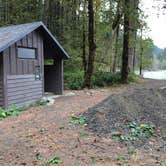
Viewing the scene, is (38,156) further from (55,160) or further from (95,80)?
(95,80)

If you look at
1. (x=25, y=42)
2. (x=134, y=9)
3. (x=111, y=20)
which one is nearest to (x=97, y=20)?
(x=111, y=20)

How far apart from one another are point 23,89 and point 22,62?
1.13 m

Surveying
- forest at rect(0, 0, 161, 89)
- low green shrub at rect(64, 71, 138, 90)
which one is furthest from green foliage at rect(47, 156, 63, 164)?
forest at rect(0, 0, 161, 89)

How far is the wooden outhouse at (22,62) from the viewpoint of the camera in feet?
31.7

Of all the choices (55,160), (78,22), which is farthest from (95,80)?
(55,160)

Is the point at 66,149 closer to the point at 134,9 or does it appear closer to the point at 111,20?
the point at 134,9

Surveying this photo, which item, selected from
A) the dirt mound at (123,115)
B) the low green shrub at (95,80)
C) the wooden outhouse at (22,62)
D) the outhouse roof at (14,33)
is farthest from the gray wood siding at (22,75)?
the low green shrub at (95,80)

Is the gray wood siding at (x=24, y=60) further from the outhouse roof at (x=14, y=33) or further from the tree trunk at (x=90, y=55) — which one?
the tree trunk at (x=90, y=55)

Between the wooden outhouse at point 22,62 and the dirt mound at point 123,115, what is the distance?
4206mm

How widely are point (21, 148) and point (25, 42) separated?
6.71m

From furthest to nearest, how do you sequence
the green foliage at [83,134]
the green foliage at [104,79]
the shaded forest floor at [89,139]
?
the green foliage at [104,79]
the green foliage at [83,134]
the shaded forest floor at [89,139]

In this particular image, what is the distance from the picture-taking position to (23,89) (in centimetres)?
1075

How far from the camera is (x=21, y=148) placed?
16.3ft

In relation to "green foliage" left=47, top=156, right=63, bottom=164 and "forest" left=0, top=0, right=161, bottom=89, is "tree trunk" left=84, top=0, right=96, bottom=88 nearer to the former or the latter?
"forest" left=0, top=0, right=161, bottom=89
